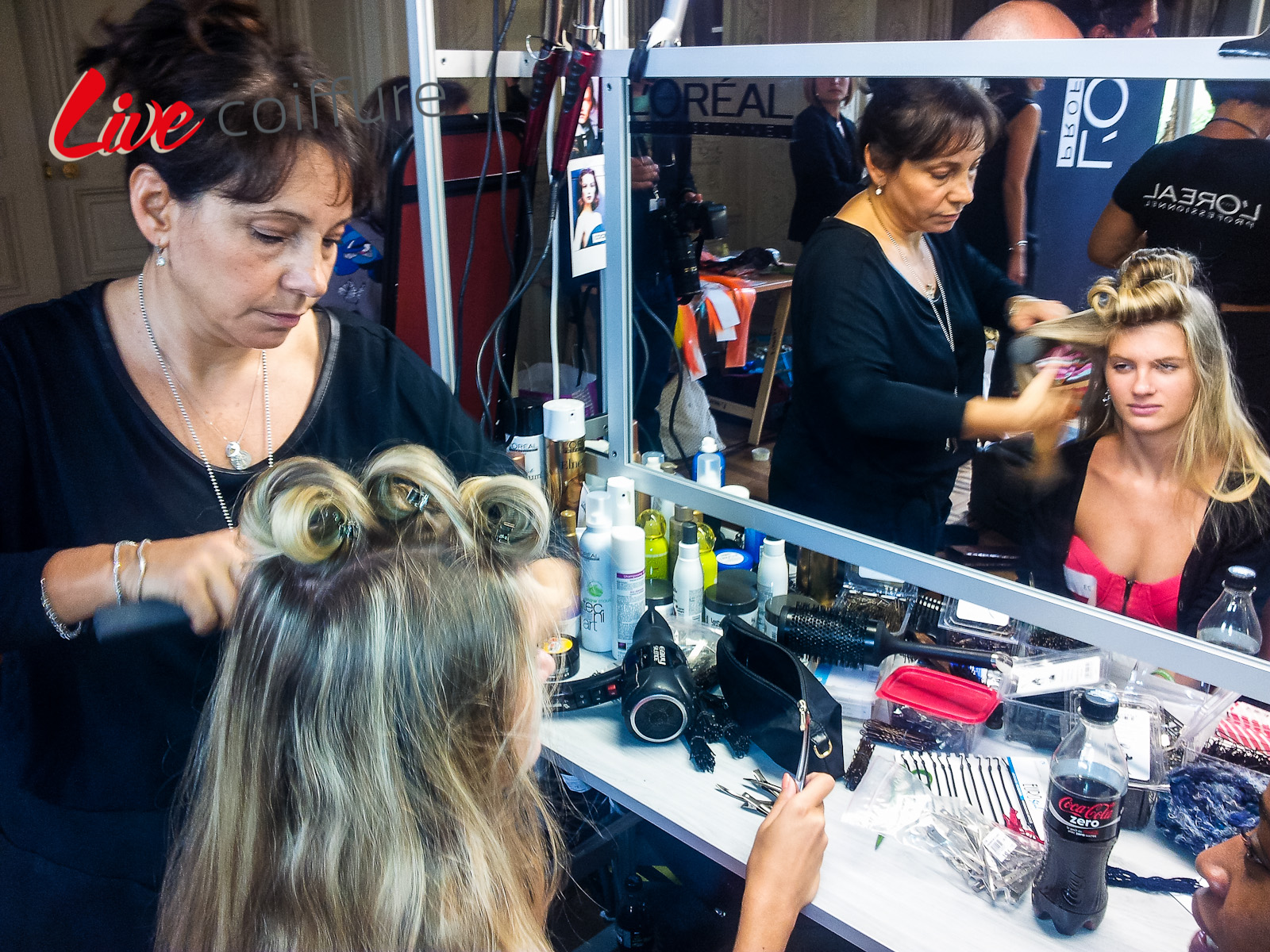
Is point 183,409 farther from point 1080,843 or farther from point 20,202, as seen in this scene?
point 20,202

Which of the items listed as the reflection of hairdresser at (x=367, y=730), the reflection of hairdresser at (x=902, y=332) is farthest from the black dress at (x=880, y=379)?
the reflection of hairdresser at (x=367, y=730)

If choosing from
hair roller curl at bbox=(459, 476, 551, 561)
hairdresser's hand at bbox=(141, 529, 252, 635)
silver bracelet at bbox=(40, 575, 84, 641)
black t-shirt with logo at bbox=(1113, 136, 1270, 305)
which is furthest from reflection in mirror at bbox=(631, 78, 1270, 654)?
silver bracelet at bbox=(40, 575, 84, 641)

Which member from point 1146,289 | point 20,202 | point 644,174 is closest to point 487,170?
point 644,174

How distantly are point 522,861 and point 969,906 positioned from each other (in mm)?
453

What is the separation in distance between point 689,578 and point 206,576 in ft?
2.30

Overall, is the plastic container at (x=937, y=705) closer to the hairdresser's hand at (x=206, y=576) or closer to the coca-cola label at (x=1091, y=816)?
the coca-cola label at (x=1091, y=816)

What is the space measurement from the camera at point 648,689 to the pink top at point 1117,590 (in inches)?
19.5

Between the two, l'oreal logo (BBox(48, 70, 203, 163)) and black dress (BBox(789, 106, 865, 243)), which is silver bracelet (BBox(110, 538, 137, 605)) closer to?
l'oreal logo (BBox(48, 70, 203, 163))

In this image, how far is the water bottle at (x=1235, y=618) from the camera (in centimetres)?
95

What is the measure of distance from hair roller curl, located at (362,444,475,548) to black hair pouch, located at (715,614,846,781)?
47 centimetres

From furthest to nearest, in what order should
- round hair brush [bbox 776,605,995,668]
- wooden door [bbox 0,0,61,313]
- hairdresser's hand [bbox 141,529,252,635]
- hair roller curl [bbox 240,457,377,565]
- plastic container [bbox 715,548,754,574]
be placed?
wooden door [bbox 0,0,61,313] → plastic container [bbox 715,548,754,574] → round hair brush [bbox 776,605,995,668] → hairdresser's hand [bbox 141,529,252,635] → hair roller curl [bbox 240,457,377,565]

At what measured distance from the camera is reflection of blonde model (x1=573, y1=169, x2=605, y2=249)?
4.91 feet

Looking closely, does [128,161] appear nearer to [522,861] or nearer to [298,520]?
[298,520]

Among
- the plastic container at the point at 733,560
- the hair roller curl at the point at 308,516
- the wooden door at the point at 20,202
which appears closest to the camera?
the hair roller curl at the point at 308,516
